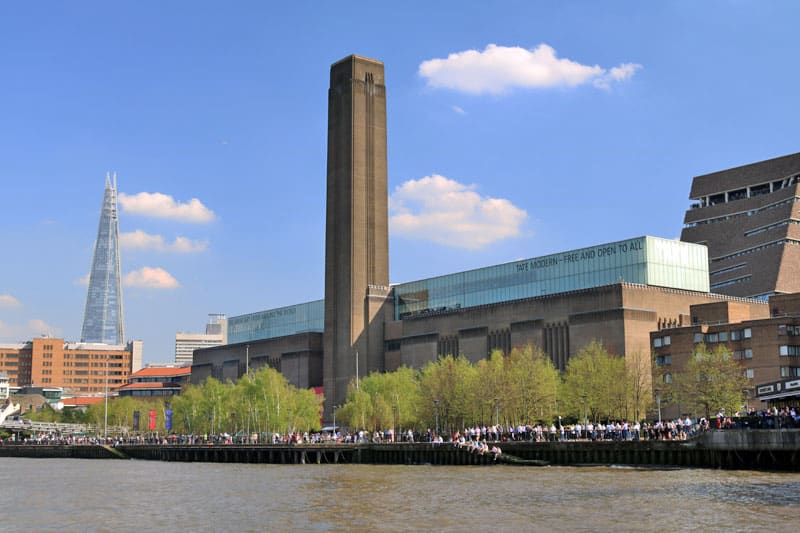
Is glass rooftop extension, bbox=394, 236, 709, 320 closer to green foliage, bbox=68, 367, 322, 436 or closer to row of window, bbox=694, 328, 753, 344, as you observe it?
row of window, bbox=694, 328, 753, 344

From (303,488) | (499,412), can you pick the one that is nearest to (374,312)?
(499,412)

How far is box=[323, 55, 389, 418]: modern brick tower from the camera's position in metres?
177

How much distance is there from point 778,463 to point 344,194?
11371 centimetres

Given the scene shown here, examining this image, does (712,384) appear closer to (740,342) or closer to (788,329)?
(740,342)

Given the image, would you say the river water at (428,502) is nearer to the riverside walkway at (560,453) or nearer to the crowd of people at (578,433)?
the riverside walkway at (560,453)

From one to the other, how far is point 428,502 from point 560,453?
109ft

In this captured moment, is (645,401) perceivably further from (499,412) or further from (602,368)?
(499,412)

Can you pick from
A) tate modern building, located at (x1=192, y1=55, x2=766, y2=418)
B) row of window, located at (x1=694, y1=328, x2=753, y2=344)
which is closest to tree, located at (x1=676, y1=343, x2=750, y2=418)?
row of window, located at (x1=694, y1=328, x2=753, y2=344)

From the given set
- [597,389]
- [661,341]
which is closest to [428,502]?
[597,389]

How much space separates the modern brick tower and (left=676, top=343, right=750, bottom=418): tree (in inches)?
2894

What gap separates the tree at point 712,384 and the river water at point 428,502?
2663 cm

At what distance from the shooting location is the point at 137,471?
348ft

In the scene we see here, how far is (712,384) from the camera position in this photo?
105188 millimetres

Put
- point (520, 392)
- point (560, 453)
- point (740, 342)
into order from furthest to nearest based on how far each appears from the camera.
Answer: point (740, 342)
point (520, 392)
point (560, 453)
